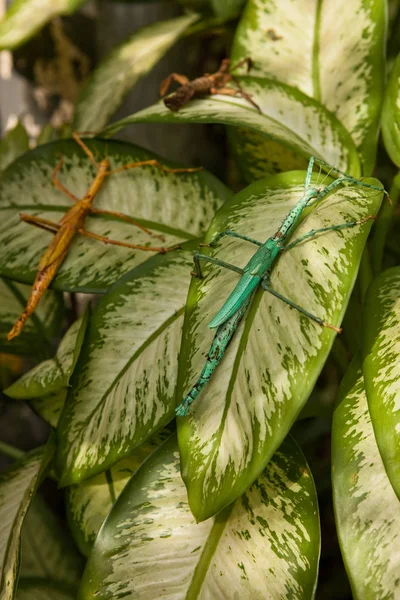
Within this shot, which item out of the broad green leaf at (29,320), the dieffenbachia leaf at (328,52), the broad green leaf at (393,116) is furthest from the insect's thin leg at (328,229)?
the broad green leaf at (29,320)

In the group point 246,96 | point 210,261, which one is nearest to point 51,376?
point 210,261

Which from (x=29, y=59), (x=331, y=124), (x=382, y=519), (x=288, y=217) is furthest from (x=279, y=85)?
(x=29, y=59)

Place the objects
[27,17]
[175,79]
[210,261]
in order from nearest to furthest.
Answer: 1. [210,261]
2. [175,79]
3. [27,17]

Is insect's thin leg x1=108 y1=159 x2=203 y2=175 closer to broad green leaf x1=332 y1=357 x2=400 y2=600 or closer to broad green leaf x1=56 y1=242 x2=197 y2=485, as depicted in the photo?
broad green leaf x1=56 y1=242 x2=197 y2=485

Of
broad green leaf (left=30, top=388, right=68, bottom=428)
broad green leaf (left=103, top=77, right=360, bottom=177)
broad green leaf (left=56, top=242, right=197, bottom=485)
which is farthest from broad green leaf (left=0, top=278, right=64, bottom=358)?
broad green leaf (left=103, top=77, right=360, bottom=177)

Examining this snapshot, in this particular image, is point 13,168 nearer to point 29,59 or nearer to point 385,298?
point 385,298

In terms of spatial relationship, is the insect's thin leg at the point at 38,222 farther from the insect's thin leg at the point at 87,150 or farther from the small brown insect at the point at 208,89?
the small brown insect at the point at 208,89

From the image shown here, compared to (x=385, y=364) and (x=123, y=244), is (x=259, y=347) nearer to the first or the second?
(x=385, y=364)
